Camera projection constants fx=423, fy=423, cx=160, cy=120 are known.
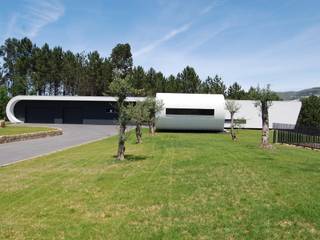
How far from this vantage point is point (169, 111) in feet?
146

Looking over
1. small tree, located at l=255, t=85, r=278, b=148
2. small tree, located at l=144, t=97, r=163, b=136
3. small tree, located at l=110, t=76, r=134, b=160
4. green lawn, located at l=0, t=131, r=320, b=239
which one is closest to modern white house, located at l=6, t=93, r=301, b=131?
small tree, located at l=144, t=97, r=163, b=136

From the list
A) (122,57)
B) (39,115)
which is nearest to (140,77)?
(122,57)

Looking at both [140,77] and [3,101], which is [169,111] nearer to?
[140,77]

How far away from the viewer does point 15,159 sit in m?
16.6

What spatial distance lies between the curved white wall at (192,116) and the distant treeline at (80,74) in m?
28.0

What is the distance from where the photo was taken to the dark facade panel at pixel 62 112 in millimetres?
62844

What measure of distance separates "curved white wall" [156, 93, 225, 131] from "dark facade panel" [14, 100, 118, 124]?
1951 centimetres

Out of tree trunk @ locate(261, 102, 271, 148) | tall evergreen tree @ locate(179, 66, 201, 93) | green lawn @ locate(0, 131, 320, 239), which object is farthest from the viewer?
tall evergreen tree @ locate(179, 66, 201, 93)

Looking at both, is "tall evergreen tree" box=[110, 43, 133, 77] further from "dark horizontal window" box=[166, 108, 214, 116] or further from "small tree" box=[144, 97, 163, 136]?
"small tree" box=[144, 97, 163, 136]

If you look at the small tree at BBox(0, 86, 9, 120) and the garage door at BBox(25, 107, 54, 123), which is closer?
the garage door at BBox(25, 107, 54, 123)

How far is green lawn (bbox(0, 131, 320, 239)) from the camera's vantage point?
6000mm

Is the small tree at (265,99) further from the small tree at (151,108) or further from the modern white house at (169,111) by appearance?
the modern white house at (169,111)

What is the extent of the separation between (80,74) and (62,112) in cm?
1593

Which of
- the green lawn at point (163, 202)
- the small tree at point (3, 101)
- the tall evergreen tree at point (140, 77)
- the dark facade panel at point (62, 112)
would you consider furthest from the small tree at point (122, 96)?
the tall evergreen tree at point (140, 77)
